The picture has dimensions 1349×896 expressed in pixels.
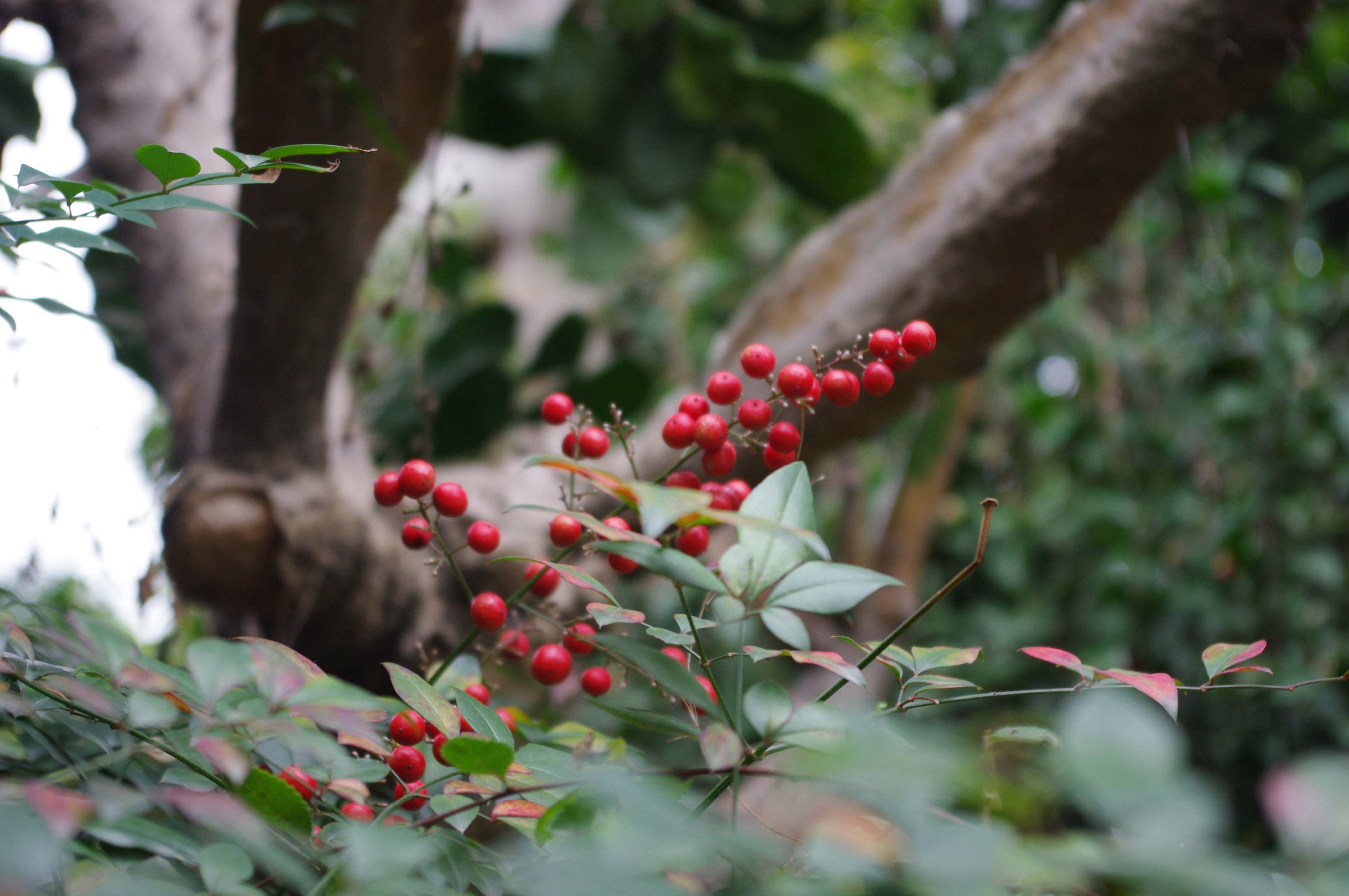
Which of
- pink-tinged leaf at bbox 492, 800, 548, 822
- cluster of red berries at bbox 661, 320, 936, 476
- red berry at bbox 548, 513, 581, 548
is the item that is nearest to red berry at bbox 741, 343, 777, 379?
cluster of red berries at bbox 661, 320, 936, 476

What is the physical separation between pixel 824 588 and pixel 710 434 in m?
0.10

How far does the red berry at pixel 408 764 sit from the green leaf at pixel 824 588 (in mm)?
164

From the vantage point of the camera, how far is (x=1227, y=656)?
34cm

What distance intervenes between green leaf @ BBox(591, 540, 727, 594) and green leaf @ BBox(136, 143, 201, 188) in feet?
0.68

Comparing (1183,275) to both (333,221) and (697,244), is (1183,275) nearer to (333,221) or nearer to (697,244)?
(697,244)

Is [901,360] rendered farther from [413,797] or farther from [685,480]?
[413,797]

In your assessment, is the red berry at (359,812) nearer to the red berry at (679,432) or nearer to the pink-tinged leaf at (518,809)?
the pink-tinged leaf at (518,809)

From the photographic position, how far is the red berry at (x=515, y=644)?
0.46 meters

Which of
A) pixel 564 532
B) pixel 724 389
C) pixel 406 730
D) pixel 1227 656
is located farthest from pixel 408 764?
pixel 1227 656

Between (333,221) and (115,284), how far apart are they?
0.61m

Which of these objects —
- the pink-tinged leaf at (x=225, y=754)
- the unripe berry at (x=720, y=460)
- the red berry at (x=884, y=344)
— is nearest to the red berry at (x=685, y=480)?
the unripe berry at (x=720, y=460)

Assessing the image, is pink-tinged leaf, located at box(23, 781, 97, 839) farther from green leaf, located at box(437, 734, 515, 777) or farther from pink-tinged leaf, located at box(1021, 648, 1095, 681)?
pink-tinged leaf, located at box(1021, 648, 1095, 681)

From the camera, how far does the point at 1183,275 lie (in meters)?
1.56

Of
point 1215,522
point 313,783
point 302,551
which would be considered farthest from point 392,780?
point 1215,522
